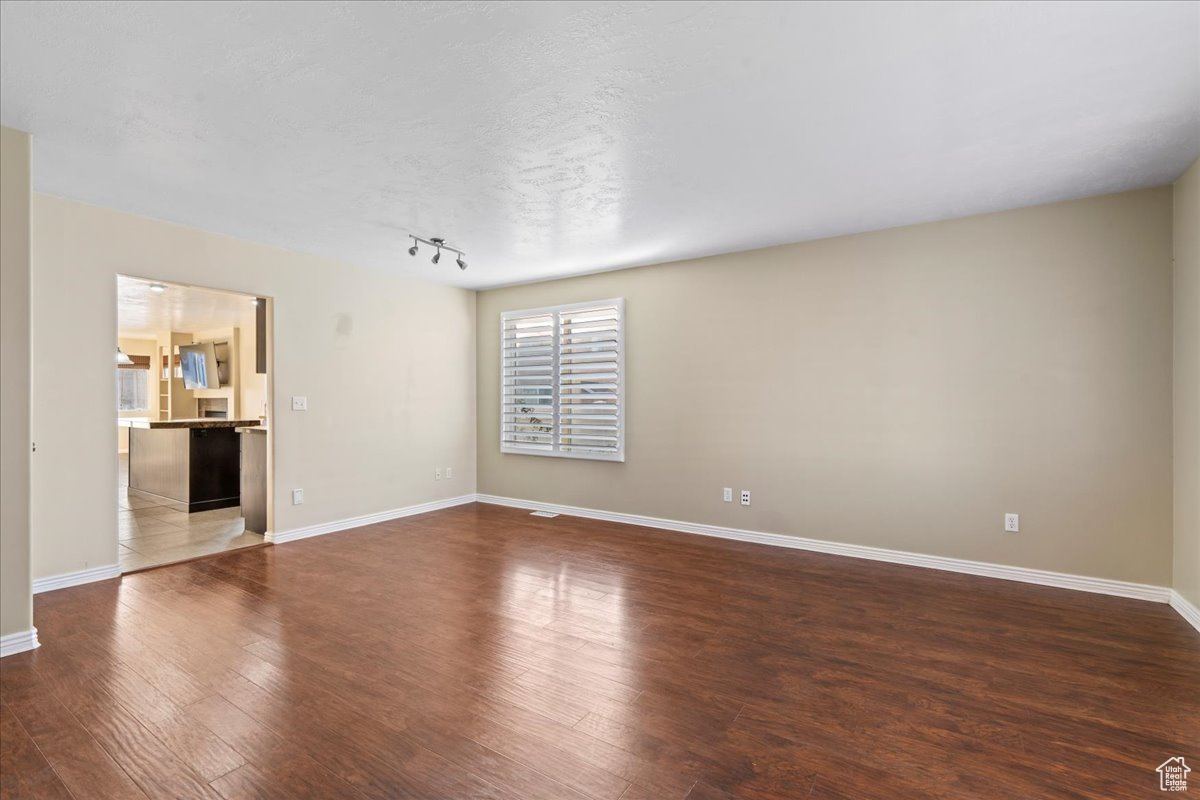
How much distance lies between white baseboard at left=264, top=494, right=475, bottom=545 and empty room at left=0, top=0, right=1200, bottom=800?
8cm

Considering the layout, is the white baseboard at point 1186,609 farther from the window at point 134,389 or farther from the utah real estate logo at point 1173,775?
the window at point 134,389

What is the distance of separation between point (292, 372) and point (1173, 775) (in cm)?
561

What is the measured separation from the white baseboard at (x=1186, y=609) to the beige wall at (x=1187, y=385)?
35mm

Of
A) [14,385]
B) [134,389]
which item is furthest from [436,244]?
[134,389]

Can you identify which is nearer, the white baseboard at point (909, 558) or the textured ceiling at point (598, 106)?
the textured ceiling at point (598, 106)

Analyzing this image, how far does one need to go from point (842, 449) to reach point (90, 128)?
4955mm

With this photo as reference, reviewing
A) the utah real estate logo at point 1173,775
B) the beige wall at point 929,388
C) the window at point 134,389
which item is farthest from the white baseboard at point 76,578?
the window at point 134,389

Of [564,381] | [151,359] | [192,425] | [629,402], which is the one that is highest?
[151,359]

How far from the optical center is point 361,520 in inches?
204

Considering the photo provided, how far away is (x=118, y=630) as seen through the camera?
2795mm

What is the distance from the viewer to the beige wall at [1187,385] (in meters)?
2.89

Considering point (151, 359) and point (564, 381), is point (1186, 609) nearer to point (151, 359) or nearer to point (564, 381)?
point (564, 381)

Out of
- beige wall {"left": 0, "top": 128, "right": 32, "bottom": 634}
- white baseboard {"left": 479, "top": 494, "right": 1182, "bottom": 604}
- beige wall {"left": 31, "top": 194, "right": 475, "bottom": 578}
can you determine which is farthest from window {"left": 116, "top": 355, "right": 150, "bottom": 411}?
white baseboard {"left": 479, "top": 494, "right": 1182, "bottom": 604}

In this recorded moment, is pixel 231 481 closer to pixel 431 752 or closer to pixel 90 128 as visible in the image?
pixel 90 128
